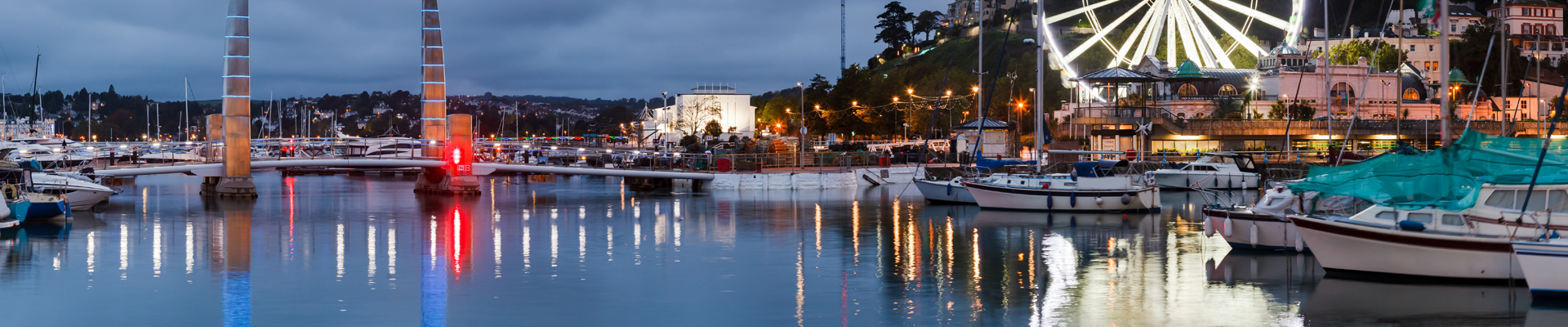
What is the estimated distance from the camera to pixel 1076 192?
126 feet

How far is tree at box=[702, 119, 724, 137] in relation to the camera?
12144cm

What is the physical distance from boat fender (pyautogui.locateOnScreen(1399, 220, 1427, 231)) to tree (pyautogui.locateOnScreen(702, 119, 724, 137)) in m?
101

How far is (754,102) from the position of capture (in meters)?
165

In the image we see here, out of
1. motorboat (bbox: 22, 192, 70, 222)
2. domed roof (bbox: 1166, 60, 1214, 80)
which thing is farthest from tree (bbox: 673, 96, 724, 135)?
motorboat (bbox: 22, 192, 70, 222)

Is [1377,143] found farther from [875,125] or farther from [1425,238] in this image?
[1425,238]

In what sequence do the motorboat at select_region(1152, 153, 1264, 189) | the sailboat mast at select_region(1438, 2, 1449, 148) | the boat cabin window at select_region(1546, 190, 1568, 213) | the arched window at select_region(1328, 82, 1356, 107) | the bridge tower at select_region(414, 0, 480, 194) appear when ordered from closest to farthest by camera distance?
the boat cabin window at select_region(1546, 190, 1568, 213) → the sailboat mast at select_region(1438, 2, 1449, 148) → the bridge tower at select_region(414, 0, 480, 194) → the motorboat at select_region(1152, 153, 1264, 189) → the arched window at select_region(1328, 82, 1356, 107)

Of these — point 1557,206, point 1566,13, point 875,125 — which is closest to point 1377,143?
point 875,125

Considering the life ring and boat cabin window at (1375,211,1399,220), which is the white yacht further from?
the life ring

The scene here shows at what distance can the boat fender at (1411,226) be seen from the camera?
1917 cm

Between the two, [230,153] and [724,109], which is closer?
[230,153]

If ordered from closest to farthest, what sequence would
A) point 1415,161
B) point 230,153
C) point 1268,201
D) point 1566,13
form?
1. point 1415,161
2. point 1268,201
3. point 230,153
4. point 1566,13

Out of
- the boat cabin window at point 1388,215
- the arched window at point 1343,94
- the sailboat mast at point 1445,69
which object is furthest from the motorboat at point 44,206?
the arched window at point 1343,94

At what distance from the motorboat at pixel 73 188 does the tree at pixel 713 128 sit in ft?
263

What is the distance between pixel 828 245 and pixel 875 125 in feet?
228
